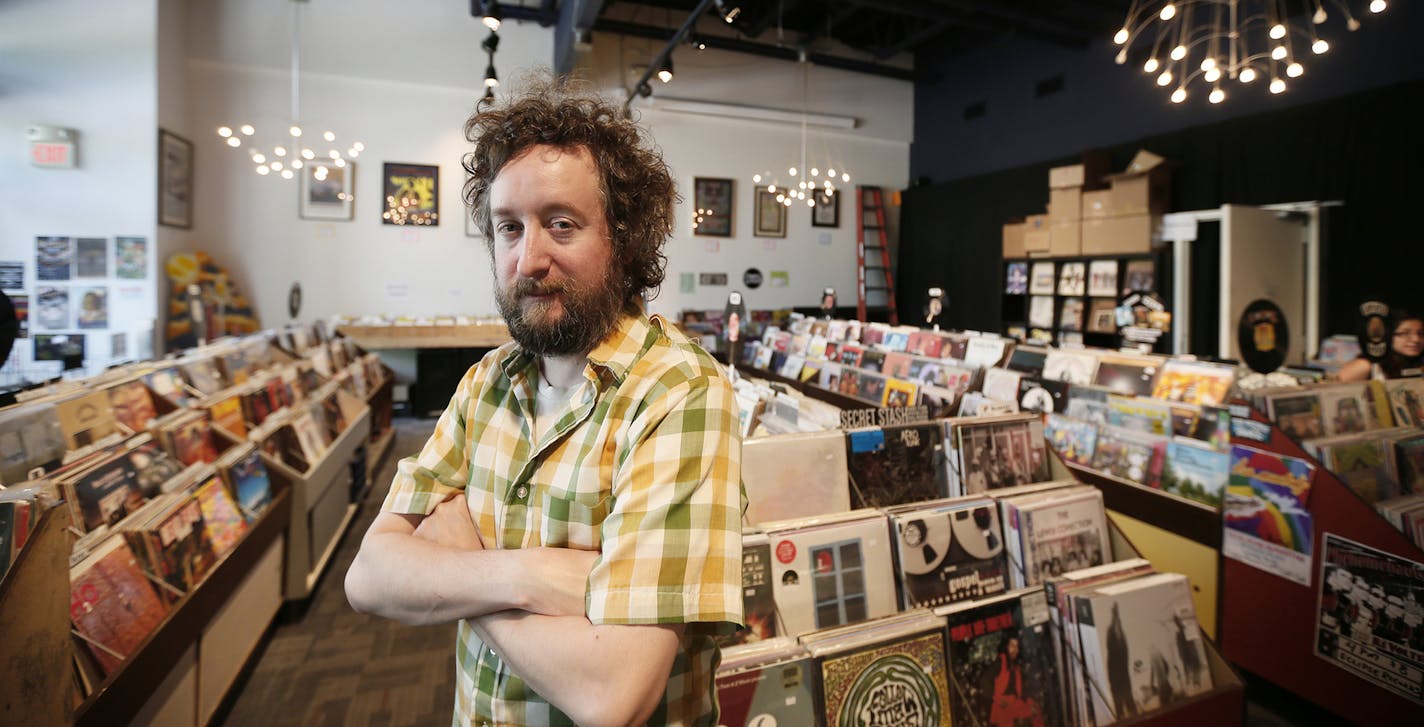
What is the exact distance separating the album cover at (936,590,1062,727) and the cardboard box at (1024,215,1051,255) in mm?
6431

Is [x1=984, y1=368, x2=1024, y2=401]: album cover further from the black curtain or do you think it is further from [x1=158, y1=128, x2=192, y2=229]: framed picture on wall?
[x1=158, y1=128, x2=192, y2=229]: framed picture on wall

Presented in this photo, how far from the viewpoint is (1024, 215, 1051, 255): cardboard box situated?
23.4 feet

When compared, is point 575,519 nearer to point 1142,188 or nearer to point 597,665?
point 597,665

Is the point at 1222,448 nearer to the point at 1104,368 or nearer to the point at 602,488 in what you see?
the point at 1104,368

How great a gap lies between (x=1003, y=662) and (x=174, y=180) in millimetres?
7926

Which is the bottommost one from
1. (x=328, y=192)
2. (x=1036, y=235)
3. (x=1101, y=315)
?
(x=1101, y=315)

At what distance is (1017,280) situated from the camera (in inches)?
307

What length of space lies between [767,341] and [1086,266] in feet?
12.5

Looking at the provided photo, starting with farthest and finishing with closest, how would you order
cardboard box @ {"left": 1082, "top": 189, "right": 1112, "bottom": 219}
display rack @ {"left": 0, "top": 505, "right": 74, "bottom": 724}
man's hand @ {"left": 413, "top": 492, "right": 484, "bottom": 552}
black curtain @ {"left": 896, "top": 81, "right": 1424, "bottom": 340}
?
1. cardboard box @ {"left": 1082, "top": 189, "right": 1112, "bottom": 219}
2. black curtain @ {"left": 896, "top": 81, "right": 1424, "bottom": 340}
3. display rack @ {"left": 0, "top": 505, "right": 74, "bottom": 724}
4. man's hand @ {"left": 413, "top": 492, "right": 484, "bottom": 552}

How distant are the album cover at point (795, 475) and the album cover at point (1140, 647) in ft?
2.14

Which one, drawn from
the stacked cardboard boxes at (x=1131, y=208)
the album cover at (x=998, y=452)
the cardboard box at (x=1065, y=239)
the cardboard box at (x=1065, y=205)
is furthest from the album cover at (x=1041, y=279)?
the album cover at (x=998, y=452)

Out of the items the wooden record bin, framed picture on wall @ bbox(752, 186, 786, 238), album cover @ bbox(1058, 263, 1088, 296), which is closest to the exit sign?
the wooden record bin

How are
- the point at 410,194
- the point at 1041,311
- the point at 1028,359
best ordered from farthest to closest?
the point at 410,194 < the point at 1041,311 < the point at 1028,359

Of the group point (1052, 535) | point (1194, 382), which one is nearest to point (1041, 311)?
point (1194, 382)
